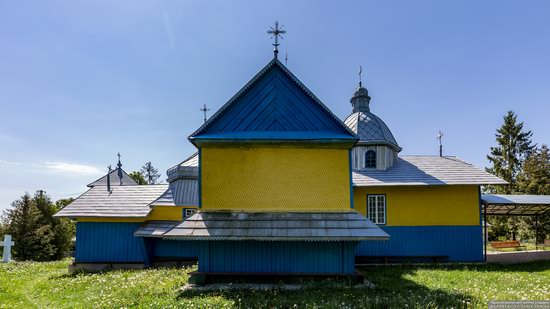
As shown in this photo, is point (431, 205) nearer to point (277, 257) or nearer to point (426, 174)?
point (426, 174)

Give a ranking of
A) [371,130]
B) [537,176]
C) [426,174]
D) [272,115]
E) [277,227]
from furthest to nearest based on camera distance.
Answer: [537,176]
[371,130]
[426,174]
[272,115]
[277,227]


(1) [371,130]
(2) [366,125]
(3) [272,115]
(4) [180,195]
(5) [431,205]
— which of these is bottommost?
(5) [431,205]

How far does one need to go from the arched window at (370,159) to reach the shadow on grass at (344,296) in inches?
304

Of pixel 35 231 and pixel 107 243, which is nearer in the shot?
pixel 107 243

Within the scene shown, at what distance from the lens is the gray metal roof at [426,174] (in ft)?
49.6

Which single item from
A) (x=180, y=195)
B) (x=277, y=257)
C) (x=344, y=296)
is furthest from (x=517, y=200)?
(x=180, y=195)

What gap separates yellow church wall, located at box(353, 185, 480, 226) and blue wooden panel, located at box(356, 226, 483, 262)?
34cm

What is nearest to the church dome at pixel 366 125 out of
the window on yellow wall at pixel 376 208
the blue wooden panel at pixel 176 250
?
the window on yellow wall at pixel 376 208

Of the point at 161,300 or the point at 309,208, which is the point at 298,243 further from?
the point at 161,300

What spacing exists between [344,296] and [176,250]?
30.7 ft

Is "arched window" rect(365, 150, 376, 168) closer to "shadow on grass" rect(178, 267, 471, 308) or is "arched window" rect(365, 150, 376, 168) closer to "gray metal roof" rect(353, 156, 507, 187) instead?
"gray metal roof" rect(353, 156, 507, 187)

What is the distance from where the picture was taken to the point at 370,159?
55.7ft

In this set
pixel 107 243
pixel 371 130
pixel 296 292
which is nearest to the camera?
pixel 296 292

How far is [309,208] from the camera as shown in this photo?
33.2 ft
